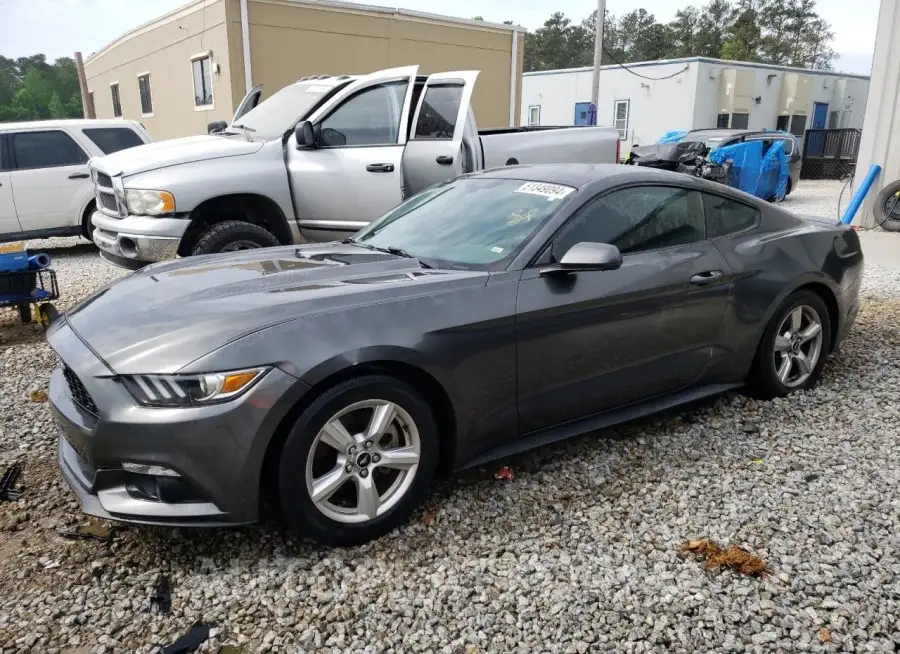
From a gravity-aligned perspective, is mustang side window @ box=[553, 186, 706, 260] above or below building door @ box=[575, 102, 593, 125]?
below

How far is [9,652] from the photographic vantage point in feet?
7.86

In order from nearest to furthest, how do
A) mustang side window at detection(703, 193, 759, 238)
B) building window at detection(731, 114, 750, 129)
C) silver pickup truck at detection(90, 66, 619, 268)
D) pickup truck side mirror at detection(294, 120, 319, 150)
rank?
mustang side window at detection(703, 193, 759, 238) → silver pickup truck at detection(90, 66, 619, 268) → pickup truck side mirror at detection(294, 120, 319, 150) → building window at detection(731, 114, 750, 129)

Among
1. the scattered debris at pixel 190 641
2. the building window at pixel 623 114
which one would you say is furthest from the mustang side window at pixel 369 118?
the building window at pixel 623 114

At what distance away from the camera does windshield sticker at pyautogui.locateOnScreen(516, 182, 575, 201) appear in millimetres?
3643

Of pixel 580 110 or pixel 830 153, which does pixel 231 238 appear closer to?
pixel 580 110

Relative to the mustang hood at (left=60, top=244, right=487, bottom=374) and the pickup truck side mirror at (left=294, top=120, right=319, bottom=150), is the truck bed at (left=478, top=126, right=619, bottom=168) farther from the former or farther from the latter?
the mustang hood at (left=60, top=244, right=487, bottom=374)

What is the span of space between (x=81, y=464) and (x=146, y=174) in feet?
12.9

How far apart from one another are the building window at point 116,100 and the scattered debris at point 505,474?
25373 mm

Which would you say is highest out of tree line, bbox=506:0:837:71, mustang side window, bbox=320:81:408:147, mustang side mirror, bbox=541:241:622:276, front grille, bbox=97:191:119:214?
tree line, bbox=506:0:837:71

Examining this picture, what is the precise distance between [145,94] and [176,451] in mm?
22302

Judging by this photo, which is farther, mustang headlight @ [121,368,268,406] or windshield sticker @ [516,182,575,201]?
windshield sticker @ [516,182,575,201]

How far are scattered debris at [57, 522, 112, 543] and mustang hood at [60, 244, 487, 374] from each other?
84cm

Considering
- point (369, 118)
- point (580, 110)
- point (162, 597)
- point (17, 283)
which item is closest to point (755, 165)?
point (369, 118)

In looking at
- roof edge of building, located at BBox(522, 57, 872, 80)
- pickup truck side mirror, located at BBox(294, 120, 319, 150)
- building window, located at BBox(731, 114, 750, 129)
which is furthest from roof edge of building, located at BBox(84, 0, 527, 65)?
building window, located at BBox(731, 114, 750, 129)
